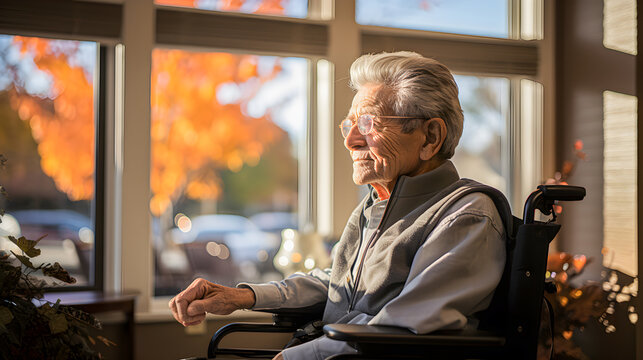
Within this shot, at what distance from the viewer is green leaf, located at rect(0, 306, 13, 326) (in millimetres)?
1459

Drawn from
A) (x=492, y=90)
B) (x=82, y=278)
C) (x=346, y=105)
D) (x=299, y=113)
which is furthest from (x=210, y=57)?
(x=492, y=90)

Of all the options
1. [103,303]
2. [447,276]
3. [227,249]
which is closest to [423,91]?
[447,276]

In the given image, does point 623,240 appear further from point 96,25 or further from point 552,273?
point 96,25

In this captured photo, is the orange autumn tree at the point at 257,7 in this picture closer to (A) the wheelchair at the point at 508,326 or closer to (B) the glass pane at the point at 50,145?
(B) the glass pane at the point at 50,145

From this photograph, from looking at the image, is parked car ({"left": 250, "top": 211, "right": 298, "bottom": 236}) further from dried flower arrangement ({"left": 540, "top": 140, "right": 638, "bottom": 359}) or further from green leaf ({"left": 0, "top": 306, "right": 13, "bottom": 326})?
green leaf ({"left": 0, "top": 306, "right": 13, "bottom": 326})

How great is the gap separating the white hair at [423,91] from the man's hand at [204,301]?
2.03ft

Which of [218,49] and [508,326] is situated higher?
[218,49]

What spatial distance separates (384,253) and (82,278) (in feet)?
7.90

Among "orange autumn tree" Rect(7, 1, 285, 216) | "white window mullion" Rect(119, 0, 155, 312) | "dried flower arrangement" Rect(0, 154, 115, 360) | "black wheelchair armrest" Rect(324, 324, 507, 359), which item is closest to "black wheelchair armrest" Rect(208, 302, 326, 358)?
"dried flower arrangement" Rect(0, 154, 115, 360)

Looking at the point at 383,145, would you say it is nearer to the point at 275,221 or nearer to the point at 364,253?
the point at 364,253

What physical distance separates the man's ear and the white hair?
0.01m

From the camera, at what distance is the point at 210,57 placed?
12.2 ft

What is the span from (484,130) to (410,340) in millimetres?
3034

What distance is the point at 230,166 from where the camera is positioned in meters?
3.82
